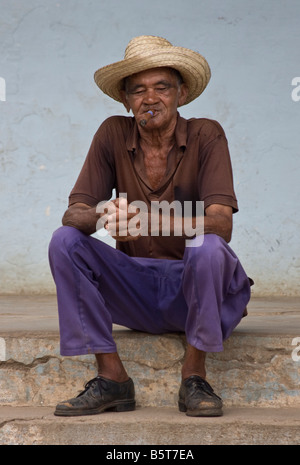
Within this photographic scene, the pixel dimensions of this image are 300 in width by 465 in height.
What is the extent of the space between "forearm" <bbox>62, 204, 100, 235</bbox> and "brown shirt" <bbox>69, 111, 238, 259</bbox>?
0.20 metres

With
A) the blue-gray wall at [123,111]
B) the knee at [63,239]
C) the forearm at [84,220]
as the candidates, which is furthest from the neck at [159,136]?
the blue-gray wall at [123,111]

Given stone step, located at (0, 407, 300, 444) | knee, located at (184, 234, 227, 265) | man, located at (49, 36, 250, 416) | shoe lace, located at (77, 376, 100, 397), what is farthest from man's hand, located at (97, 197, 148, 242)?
stone step, located at (0, 407, 300, 444)

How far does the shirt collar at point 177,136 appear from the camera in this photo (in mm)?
2869

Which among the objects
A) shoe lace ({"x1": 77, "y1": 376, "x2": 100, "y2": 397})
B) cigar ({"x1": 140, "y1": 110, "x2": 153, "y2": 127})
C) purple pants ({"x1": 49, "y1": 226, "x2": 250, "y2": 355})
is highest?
cigar ({"x1": 140, "y1": 110, "x2": 153, "y2": 127})

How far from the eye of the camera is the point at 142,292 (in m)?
2.74

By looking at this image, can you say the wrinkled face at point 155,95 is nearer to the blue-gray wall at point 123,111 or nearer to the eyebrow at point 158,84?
the eyebrow at point 158,84

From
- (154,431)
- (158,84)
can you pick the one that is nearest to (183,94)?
(158,84)

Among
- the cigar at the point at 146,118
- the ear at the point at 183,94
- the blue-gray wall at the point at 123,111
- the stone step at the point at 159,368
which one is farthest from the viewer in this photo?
the blue-gray wall at the point at 123,111

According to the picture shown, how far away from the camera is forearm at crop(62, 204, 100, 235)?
2607 millimetres

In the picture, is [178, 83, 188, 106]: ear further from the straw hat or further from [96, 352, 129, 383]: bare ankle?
[96, 352, 129, 383]: bare ankle

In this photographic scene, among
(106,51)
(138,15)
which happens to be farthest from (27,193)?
(138,15)

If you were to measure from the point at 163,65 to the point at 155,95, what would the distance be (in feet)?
0.39

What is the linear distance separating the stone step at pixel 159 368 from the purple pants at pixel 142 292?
0.36ft

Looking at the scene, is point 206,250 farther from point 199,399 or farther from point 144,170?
point 144,170
